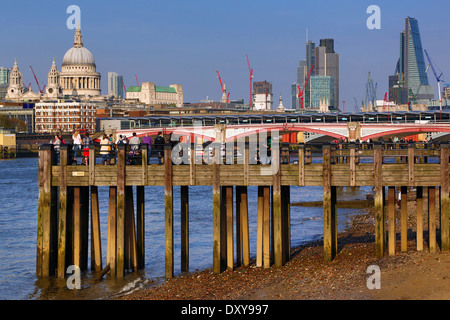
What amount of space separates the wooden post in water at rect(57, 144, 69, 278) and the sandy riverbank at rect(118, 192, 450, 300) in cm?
259

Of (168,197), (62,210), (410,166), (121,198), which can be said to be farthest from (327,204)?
(62,210)

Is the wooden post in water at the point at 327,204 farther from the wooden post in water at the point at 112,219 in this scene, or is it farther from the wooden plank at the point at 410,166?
the wooden post in water at the point at 112,219

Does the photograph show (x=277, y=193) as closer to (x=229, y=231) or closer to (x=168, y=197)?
(x=229, y=231)

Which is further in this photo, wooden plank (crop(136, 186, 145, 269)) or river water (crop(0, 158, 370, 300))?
wooden plank (crop(136, 186, 145, 269))

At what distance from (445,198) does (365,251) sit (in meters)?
3.06

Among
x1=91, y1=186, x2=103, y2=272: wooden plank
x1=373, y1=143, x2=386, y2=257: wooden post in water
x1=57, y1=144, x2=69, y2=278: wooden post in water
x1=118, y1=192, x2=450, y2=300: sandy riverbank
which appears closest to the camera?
x1=118, y1=192, x2=450, y2=300: sandy riverbank

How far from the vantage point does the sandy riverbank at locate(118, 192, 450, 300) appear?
59.6ft

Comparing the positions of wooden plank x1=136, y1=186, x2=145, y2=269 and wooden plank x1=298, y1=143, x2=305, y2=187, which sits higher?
wooden plank x1=298, y1=143, x2=305, y2=187

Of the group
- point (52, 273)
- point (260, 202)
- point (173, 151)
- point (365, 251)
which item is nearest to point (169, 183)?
point (173, 151)

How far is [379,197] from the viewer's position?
70.3 feet

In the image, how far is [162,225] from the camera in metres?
36.9

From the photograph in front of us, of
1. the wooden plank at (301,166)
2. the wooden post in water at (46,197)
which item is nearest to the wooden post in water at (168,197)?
the wooden post in water at (46,197)

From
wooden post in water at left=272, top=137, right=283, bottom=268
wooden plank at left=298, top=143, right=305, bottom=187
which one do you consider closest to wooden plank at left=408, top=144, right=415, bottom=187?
wooden plank at left=298, top=143, right=305, bottom=187

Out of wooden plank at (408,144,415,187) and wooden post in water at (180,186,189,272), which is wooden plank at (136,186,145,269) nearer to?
wooden post in water at (180,186,189,272)
